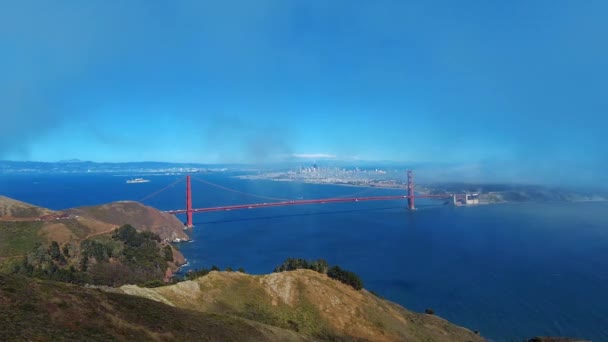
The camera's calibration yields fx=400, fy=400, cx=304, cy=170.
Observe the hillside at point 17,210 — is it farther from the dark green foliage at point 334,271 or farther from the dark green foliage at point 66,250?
the dark green foliage at point 334,271

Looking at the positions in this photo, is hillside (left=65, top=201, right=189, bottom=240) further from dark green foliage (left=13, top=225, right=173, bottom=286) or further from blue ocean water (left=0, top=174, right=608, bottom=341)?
dark green foliage (left=13, top=225, right=173, bottom=286)

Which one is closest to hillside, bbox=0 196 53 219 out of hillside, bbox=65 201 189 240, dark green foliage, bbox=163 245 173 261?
hillside, bbox=65 201 189 240

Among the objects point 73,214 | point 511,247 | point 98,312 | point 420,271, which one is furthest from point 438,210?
point 98,312

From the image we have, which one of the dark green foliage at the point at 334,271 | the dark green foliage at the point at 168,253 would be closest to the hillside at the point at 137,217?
the dark green foliage at the point at 168,253

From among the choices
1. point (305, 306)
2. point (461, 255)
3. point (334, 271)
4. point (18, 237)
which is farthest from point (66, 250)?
point (461, 255)

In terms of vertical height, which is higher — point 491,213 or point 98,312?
point 98,312

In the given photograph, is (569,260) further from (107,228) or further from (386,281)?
(107,228)

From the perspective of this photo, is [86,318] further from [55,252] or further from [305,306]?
[55,252]
